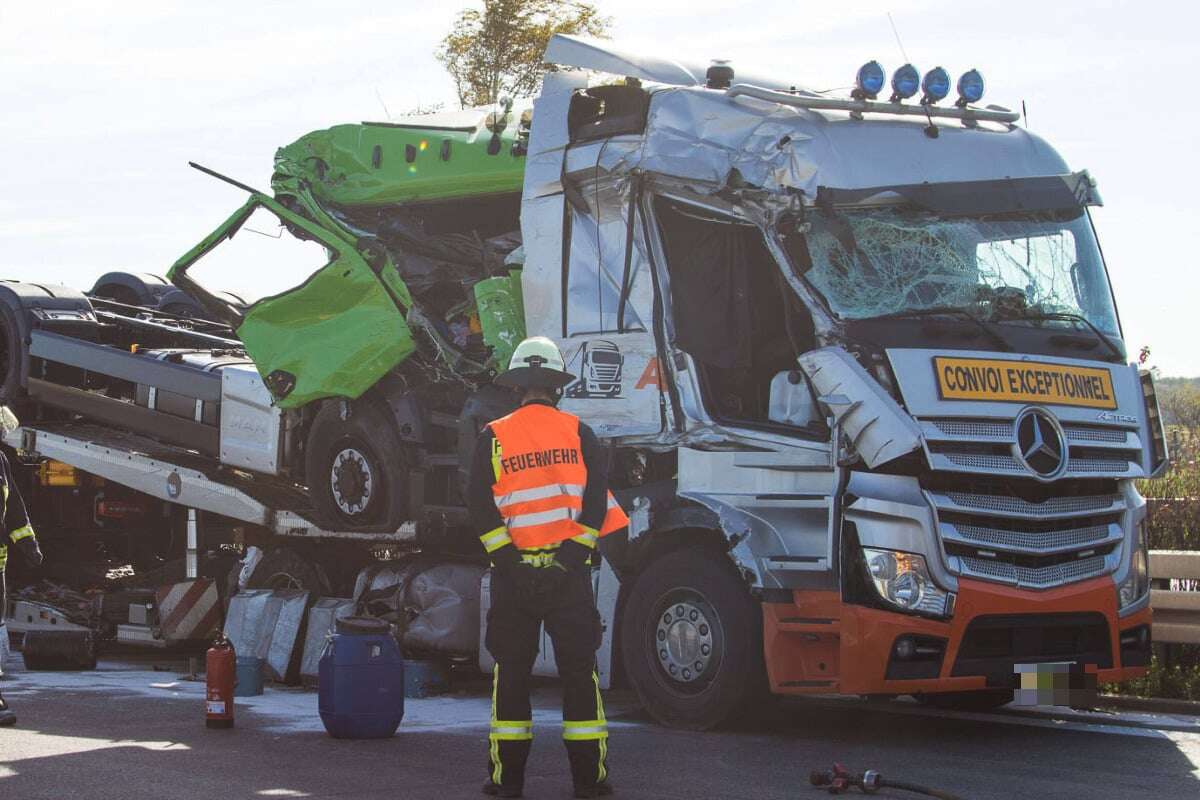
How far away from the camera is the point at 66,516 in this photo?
46.7ft

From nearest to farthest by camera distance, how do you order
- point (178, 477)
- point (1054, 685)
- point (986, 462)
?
point (986, 462) → point (1054, 685) → point (178, 477)

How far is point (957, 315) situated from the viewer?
27.9 ft

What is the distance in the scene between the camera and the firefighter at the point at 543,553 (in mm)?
6949

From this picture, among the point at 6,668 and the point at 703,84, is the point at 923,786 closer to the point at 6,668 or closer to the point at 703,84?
the point at 703,84

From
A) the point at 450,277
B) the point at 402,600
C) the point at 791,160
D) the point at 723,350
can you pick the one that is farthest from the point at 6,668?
the point at 791,160

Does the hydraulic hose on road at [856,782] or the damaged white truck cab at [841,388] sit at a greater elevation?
the damaged white truck cab at [841,388]

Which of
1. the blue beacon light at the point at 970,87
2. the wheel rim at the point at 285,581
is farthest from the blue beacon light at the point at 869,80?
the wheel rim at the point at 285,581

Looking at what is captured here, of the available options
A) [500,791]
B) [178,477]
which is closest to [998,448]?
[500,791]

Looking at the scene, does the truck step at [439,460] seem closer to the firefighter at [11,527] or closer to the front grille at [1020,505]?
the firefighter at [11,527]

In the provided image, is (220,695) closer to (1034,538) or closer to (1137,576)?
(1034,538)

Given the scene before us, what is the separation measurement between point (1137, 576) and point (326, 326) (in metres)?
5.07

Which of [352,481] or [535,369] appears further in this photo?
[352,481]

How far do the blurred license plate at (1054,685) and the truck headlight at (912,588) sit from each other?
1.93 feet

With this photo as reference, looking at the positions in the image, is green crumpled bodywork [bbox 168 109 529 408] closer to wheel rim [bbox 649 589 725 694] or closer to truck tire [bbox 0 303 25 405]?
wheel rim [bbox 649 589 725 694]
